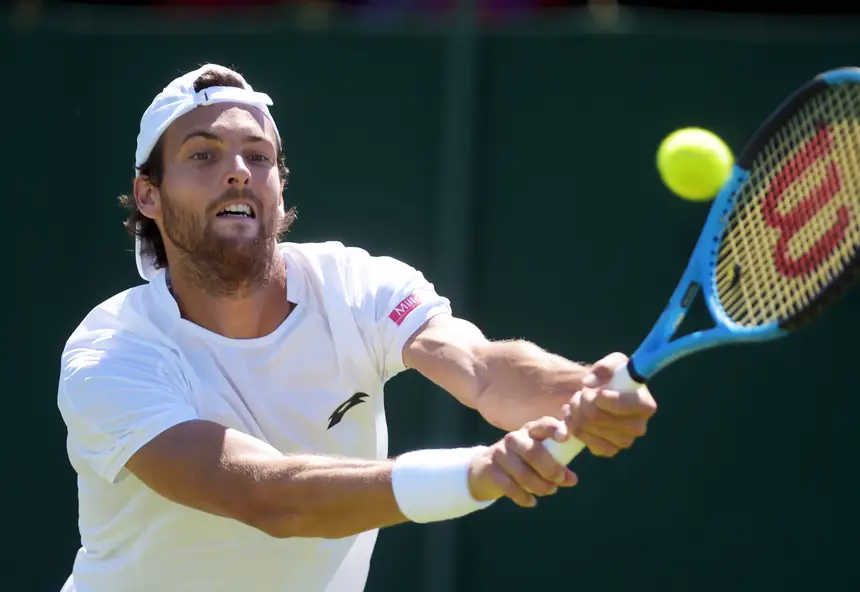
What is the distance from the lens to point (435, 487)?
2713mm

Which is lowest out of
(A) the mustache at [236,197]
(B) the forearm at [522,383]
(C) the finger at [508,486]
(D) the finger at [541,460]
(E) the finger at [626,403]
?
(C) the finger at [508,486]

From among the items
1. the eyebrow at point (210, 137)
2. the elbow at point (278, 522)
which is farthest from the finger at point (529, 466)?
the eyebrow at point (210, 137)

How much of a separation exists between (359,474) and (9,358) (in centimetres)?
341

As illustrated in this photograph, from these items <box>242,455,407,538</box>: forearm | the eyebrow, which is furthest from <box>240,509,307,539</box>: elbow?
the eyebrow

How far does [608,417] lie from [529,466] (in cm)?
17

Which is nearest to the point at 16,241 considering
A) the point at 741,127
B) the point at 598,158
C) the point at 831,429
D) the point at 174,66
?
the point at 174,66

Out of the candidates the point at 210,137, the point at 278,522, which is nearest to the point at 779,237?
the point at 278,522

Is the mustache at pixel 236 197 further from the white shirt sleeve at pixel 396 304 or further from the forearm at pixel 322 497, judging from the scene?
the forearm at pixel 322 497

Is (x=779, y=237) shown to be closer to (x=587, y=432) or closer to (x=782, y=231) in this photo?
(x=782, y=231)

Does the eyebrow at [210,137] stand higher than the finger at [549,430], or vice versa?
the eyebrow at [210,137]

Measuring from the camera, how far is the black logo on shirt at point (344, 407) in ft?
11.4

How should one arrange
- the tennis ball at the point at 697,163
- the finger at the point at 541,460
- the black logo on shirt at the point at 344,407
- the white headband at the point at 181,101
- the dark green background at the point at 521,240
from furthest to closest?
1. the dark green background at the point at 521,240
2. the white headband at the point at 181,101
3. the black logo on shirt at the point at 344,407
4. the tennis ball at the point at 697,163
5. the finger at the point at 541,460

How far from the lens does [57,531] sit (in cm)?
580

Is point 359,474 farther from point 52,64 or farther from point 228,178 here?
point 52,64
